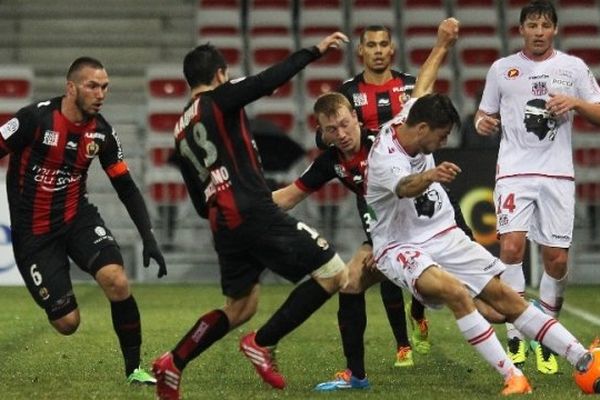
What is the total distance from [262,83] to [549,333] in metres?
2.09

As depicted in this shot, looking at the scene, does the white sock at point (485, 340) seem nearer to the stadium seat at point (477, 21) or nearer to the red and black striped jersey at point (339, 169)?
the red and black striped jersey at point (339, 169)

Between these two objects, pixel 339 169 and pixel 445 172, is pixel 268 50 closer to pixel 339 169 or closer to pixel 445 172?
pixel 339 169

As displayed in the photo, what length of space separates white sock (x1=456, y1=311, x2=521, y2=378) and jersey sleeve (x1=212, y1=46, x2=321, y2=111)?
5.31 feet

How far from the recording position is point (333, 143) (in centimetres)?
825

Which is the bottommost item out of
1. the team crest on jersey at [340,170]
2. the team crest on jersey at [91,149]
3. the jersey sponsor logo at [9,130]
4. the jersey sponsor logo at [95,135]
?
the team crest on jersey at [340,170]

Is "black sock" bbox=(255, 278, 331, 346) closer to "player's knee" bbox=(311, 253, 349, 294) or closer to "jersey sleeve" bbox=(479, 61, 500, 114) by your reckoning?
"player's knee" bbox=(311, 253, 349, 294)

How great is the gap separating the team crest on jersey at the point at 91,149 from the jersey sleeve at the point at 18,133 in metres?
0.33

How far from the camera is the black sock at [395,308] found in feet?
31.6

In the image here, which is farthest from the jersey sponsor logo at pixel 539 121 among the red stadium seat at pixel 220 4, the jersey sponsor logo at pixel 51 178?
the red stadium seat at pixel 220 4

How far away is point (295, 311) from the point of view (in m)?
7.91

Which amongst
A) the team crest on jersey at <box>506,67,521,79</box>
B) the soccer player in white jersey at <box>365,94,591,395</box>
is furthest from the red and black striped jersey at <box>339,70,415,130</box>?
the soccer player in white jersey at <box>365,94,591,395</box>

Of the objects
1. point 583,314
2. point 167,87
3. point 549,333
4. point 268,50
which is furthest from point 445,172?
point 268,50

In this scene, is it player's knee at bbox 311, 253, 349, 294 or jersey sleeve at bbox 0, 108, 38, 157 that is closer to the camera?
player's knee at bbox 311, 253, 349, 294

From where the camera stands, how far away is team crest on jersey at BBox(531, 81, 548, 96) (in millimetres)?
9172
